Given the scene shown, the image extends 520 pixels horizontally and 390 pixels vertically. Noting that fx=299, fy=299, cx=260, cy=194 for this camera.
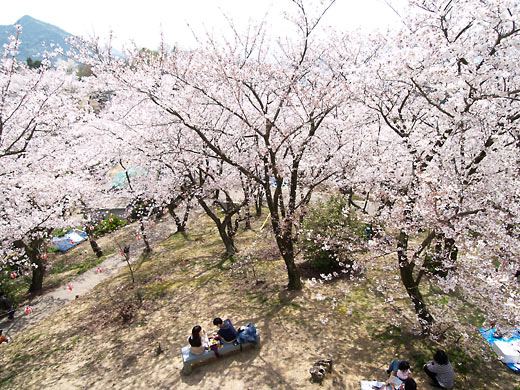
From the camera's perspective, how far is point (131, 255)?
16688 mm

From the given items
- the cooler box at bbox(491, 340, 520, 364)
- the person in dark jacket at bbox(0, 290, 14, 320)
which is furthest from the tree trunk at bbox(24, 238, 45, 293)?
the cooler box at bbox(491, 340, 520, 364)

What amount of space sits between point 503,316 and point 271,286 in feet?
21.3

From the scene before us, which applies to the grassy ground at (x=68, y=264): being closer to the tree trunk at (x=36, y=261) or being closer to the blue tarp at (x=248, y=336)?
the tree trunk at (x=36, y=261)

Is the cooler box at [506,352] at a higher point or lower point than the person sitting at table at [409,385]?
lower

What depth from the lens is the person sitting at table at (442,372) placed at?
19.3 ft

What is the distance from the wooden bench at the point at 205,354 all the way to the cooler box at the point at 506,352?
5537mm

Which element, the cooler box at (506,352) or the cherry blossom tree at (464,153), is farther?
the cooler box at (506,352)

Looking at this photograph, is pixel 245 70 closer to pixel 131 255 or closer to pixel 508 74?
pixel 508 74

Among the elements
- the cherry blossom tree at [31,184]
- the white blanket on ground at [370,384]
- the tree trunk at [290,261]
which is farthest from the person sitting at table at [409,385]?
the cherry blossom tree at [31,184]

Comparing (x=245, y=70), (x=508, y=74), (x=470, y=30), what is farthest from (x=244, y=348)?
(x=470, y=30)

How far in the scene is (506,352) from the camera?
264 inches

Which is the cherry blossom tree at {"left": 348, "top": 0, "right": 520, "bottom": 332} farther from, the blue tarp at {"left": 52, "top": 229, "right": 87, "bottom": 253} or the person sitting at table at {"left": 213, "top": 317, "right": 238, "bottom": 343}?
the blue tarp at {"left": 52, "top": 229, "right": 87, "bottom": 253}

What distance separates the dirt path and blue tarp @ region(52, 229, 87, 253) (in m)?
4.26

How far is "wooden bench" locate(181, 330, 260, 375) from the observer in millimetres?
6997
